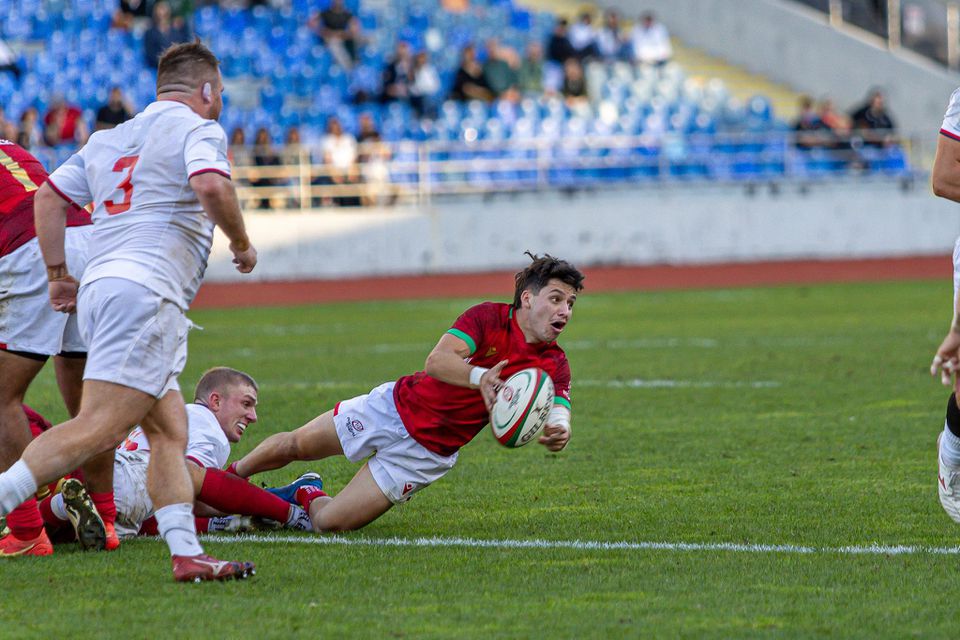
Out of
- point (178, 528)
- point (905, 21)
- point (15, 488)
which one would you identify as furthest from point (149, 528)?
point (905, 21)

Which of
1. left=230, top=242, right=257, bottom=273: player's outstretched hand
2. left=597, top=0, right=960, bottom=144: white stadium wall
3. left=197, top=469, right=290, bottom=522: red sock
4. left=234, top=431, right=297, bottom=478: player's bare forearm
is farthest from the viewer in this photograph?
left=597, top=0, right=960, bottom=144: white stadium wall

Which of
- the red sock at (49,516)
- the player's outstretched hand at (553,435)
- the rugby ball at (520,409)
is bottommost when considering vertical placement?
the red sock at (49,516)

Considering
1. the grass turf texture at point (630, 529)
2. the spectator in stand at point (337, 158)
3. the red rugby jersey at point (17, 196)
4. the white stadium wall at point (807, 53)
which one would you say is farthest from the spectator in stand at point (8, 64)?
the red rugby jersey at point (17, 196)

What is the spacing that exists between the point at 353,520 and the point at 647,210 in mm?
18595

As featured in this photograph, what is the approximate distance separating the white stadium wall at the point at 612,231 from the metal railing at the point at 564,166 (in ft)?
1.10

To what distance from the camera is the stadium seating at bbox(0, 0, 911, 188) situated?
24125 mm

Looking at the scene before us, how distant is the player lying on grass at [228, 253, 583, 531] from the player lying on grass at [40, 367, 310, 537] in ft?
0.71

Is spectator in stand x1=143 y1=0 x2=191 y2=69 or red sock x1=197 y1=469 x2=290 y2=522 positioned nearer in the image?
red sock x1=197 y1=469 x2=290 y2=522

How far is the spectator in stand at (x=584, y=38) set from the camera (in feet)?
90.9

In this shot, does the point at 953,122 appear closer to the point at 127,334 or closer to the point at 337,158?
the point at 127,334

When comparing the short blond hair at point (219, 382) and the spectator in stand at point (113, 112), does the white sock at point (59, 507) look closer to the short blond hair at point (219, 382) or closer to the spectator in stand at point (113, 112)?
the short blond hair at point (219, 382)

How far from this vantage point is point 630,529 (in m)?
5.85

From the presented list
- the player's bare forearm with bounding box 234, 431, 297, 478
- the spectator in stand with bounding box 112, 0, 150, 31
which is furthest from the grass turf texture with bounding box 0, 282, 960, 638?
the spectator in stand with bounding box 112, 0, 150, 31

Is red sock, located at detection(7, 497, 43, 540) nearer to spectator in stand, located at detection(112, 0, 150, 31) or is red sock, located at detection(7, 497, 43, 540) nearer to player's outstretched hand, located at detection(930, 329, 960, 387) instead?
player's outstretched hand, located at detection(930, 329, 960, 387)
